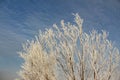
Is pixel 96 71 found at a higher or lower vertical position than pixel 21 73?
lower

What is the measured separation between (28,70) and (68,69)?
6.45 ft

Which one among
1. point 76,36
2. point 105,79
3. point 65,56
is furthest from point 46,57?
point 105,79

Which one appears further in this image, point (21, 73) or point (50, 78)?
point (21, 73)

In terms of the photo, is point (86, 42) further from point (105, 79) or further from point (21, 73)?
point (21, 73)

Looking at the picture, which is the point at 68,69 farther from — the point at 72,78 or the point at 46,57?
the point at 46,57

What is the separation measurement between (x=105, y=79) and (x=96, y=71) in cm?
52

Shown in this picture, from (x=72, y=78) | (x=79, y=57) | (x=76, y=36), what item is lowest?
(x=72, y=78)

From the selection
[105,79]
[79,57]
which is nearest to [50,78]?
[79,57]

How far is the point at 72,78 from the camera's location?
10.4m

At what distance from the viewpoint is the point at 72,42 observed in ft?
34.5

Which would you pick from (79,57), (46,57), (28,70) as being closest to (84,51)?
(79,57)

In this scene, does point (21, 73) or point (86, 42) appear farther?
point (21, 73)

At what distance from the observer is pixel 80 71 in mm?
10422

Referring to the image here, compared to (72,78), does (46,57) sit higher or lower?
higher
